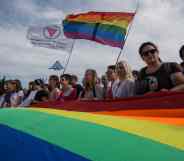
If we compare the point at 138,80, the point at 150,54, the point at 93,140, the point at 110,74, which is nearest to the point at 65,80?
the point at 110,74

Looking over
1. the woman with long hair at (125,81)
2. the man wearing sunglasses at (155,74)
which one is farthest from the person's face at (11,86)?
the man wearing sunglasses at (155,74)

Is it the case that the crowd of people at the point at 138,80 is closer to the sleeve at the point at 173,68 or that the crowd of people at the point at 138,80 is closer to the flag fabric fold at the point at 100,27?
the sleeve at the point at 173,68

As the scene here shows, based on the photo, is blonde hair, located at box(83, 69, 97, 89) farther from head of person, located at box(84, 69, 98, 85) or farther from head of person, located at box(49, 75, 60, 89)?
head of person, located at box(49, 75, 60, 89)

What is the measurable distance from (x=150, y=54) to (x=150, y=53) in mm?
12

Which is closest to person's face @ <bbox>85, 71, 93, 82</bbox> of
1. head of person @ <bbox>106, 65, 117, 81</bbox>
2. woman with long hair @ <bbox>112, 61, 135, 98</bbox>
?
head of person @ <bbox>106, 65, 117, 81</bbox>

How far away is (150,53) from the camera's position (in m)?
5.28

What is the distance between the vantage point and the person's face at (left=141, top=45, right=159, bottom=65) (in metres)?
5.26

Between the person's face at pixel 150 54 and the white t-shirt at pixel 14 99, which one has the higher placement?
the person's face at pixel 150 54

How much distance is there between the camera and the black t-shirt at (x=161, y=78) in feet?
16.9

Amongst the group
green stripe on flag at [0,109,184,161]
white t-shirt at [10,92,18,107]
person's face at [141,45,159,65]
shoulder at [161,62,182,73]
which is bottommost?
green stripe on flag at [0,109,184,161]

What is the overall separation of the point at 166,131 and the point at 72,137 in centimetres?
78

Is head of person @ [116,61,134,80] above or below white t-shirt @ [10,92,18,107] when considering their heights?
above

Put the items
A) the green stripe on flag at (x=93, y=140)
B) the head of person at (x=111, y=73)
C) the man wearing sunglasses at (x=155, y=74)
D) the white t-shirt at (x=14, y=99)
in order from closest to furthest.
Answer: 1. the green stripe on flag at (x=93, y=140)
2. the man wearing sunglasses at (x=155, y=74)
3. the head of person at (x=111, y=73)
4. the white t-shirt at (x=14, y=99)

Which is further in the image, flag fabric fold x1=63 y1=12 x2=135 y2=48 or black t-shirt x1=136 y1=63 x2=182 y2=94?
flag fabric fold x1=63 y1=12 x2=135 y2=48
